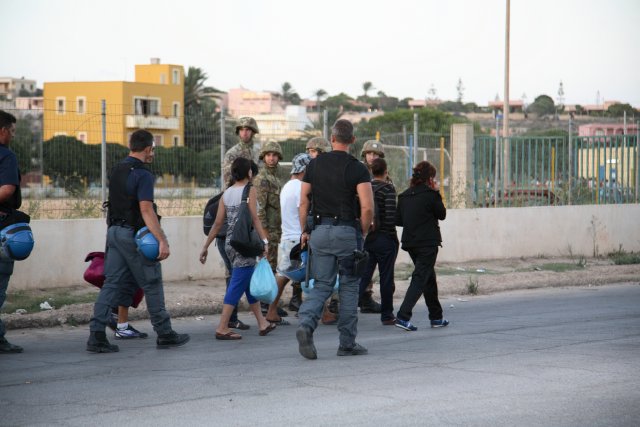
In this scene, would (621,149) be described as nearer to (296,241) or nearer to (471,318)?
(471,318)

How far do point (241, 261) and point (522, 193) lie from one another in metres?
9.58

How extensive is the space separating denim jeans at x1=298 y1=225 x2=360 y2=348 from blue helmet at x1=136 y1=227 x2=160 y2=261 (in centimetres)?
137

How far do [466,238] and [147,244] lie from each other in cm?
906

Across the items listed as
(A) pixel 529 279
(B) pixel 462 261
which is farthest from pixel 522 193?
(A) pixel 529 279

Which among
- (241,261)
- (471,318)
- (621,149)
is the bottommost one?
(471,318)

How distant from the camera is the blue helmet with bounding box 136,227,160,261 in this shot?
8.59 meters

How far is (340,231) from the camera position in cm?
841

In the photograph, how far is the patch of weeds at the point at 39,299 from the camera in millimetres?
10961

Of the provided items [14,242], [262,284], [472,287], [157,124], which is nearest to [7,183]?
[14,242]

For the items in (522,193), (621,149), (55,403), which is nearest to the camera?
(55,403)

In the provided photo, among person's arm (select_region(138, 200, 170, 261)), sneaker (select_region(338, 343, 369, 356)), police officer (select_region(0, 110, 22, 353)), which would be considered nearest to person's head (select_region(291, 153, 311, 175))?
person's arm (select_region(138, 200, 170, 261))

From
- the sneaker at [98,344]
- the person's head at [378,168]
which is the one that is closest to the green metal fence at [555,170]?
the person's head at [378,168]

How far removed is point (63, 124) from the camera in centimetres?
1339

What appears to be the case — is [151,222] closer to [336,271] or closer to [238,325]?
[336,271]
